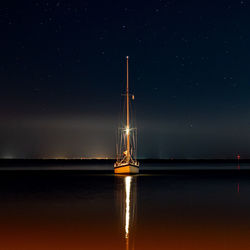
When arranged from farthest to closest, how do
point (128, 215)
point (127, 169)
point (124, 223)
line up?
1. point (127, 169)
2. point (128, 215)
3. point (124, 223)

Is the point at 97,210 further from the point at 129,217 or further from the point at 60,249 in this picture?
the point at 60,249

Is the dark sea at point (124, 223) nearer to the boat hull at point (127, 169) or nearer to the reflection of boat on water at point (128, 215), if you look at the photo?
the reflection of boat on water at point (128, 215)

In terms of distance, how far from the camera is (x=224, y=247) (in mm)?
15336

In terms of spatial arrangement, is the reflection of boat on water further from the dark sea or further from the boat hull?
the boat hull

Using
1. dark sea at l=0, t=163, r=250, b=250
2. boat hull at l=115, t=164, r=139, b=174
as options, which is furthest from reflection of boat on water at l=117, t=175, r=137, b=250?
boat hull at l=115, t=164, r=139, b=174

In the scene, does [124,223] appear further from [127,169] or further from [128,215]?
[127,169]

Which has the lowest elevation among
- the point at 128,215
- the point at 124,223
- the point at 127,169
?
the point at 124,223

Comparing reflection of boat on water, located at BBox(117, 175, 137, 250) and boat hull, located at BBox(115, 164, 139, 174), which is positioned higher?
boat hull, located at BBox(115, 164, 139, 174)

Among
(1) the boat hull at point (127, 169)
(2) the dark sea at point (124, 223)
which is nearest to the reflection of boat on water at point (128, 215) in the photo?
(2) the dark sea at point (124, 223)

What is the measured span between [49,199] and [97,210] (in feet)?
24.7

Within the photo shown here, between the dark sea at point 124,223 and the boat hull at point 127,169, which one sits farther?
the boat hull at point 127,169

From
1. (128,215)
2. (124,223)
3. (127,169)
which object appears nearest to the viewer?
(124,223)

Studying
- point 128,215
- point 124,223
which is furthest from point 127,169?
Result: point 124,223

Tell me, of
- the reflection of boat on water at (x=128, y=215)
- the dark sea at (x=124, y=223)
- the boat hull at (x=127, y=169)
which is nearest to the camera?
the dark sea at (x=124, y=223)
